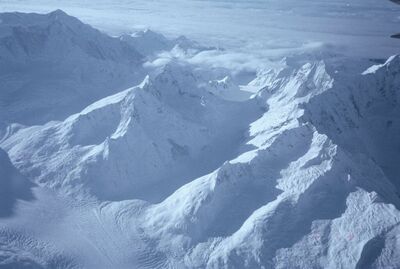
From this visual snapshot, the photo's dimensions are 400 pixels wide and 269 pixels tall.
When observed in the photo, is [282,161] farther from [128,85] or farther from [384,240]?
[128,85]

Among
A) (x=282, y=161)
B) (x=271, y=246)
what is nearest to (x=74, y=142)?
(x=282, y=161)

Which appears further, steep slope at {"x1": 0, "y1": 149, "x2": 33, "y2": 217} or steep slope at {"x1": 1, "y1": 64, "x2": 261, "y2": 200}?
steep slope at {"x1": 1, "y1": 64, "x2": 261, "y2": 200}

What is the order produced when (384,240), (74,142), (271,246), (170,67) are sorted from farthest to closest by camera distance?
(170,67)
(74,142)
(271,246)
(384,240)

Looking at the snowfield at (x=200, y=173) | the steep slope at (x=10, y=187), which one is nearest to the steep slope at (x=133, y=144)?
the snowfield at (x=200, y=173)

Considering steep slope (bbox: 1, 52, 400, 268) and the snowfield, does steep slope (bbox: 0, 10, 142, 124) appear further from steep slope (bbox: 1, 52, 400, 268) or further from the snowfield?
steep slope (bbox: 1, 52, 400, 268)

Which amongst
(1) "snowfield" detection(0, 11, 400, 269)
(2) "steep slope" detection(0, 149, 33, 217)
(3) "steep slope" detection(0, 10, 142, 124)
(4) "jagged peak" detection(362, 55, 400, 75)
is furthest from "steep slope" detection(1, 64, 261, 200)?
(4) "jagged peak" detection(362, 55, 400, 75)

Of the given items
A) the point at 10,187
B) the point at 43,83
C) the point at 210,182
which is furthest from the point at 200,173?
the point at 43,83

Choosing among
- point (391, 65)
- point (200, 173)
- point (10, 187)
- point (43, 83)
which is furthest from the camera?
point (43, 83)

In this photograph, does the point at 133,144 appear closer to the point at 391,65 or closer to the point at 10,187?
the point at 10,187
